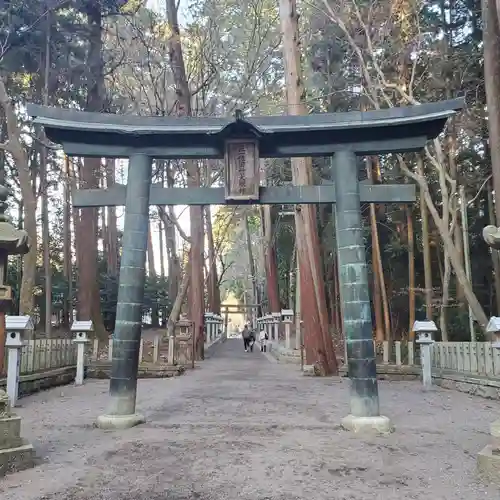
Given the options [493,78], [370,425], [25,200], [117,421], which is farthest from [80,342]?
[493,78]

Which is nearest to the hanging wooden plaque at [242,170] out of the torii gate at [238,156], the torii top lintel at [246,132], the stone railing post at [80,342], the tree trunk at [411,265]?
the torii gate at [238,156]

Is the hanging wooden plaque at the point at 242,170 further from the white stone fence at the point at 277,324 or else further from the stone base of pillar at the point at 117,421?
the white stone fence at the point at 277,324

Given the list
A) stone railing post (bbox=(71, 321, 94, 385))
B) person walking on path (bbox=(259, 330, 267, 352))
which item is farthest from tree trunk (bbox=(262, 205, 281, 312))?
stone railing post (bbox=(71, 321, 94, 385))

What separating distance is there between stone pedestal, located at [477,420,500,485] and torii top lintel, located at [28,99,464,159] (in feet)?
13.2

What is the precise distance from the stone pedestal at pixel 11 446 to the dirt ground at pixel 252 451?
0.11 metres

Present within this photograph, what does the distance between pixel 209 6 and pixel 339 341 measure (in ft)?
47.6

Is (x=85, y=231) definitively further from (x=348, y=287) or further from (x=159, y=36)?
(x=348, y=287)

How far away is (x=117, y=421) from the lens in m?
6.43

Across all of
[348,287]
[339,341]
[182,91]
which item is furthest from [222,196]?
[339,341]

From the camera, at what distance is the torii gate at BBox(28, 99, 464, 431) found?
6754 mm

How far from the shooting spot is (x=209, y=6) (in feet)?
56.9

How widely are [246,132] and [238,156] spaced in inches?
13.7

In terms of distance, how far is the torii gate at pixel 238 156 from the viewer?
22.2ft

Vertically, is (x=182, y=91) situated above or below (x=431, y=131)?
above
